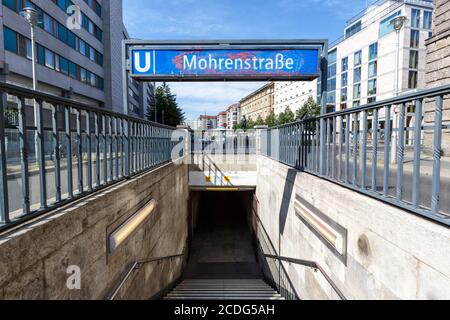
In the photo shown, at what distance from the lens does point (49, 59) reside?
22938 mm

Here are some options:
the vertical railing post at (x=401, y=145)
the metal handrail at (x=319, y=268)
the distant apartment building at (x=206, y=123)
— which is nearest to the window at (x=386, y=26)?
the distant apartment building at (x=206, y=123)

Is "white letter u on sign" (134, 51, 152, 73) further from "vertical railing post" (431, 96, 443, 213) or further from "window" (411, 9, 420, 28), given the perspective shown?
Result: "window" (411, 9, 420, 28)

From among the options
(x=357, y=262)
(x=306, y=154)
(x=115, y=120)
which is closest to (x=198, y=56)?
(x=115, y=120)

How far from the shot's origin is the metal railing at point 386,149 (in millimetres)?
2326

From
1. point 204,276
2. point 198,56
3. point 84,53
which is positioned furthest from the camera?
point 84,53

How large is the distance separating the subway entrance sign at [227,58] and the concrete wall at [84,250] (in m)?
2.45

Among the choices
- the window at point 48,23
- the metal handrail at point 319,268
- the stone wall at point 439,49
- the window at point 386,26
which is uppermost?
the window at point 386,26

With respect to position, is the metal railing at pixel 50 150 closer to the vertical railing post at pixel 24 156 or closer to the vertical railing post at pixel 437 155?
the vertical railing post at pixel 24 156

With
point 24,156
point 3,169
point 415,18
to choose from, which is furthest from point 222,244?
point 415,18

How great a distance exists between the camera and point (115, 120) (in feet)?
14.0

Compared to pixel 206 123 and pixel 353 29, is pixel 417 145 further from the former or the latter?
pixel 206 123

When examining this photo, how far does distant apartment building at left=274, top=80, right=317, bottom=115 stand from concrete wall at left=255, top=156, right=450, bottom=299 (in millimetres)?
45754
